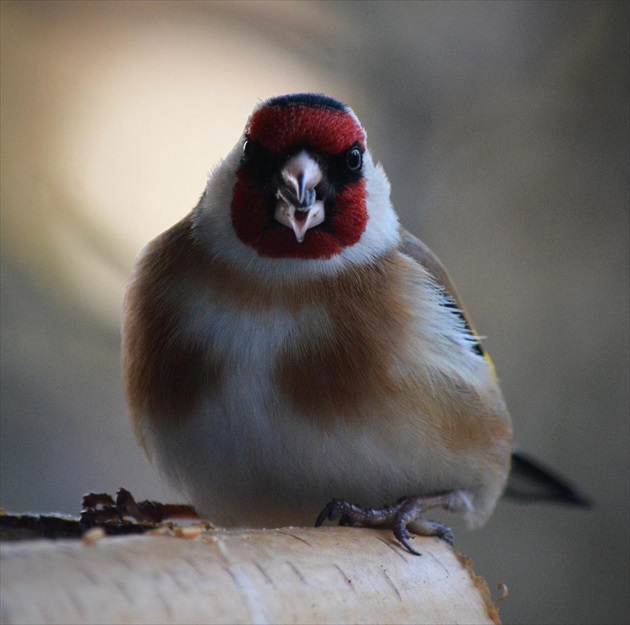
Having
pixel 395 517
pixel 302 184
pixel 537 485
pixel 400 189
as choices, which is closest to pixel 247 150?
pixel 302 184

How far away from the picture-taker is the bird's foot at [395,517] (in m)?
1.23

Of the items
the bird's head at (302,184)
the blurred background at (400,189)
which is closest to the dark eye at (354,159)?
the bird's head at (302,184)

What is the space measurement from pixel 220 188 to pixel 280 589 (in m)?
0.68

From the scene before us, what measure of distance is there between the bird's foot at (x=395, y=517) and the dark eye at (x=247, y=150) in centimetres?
49

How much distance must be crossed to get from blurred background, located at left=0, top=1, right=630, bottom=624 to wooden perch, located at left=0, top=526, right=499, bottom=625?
1.57 m

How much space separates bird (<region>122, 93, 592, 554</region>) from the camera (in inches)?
49.4

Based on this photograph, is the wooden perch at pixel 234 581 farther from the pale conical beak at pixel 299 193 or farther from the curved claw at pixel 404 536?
the pale conical beak at pixel 299 193

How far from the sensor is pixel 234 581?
83cm

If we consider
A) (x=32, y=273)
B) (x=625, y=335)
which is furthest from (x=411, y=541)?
(x=625, y=335)

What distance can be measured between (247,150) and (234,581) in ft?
2.16

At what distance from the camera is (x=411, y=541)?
3.93ft

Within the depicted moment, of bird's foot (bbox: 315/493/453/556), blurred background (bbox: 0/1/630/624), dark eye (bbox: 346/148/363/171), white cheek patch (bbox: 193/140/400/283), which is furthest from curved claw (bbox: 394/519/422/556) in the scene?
blurred background (bbox: 0/1/630/624)

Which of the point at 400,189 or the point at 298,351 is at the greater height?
the point at 400,189

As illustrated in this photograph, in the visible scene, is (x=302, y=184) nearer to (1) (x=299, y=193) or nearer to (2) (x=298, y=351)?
(1) (x=299, y=193)
